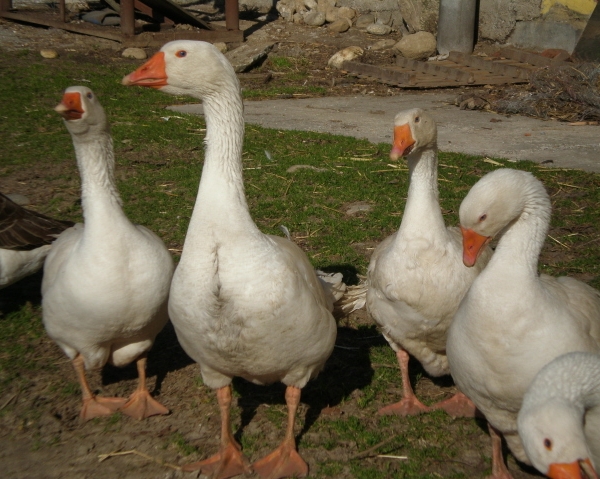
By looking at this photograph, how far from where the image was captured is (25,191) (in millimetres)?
7113

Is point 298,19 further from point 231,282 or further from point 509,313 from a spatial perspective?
point 509,313

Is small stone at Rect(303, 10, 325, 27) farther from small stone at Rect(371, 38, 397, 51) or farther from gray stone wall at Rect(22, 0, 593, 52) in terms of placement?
small stone at Rect(371, 38, 397, 51)

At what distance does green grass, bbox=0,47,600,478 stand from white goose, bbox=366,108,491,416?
326 millimetres

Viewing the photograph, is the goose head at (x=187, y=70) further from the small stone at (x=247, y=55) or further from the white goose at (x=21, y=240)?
the small stone at (x=247, y=55)

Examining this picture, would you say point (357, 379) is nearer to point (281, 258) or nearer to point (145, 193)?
point (281, 258)

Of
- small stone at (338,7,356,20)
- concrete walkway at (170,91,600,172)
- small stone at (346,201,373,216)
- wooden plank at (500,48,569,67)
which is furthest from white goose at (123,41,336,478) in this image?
→ small stone at (338,7,356,20)

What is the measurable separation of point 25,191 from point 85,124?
3.42m

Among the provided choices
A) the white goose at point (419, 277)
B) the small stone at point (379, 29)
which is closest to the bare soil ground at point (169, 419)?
the white goose at point (419, 277)

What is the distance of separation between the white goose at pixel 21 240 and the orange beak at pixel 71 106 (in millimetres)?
1442

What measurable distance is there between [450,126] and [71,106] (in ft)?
20.7

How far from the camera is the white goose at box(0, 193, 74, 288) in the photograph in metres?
5.01

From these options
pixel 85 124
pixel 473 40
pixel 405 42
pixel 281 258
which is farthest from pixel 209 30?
pixel 281 258

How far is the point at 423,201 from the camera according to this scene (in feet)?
13.6

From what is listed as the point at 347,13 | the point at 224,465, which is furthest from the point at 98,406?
the point at 347,13
